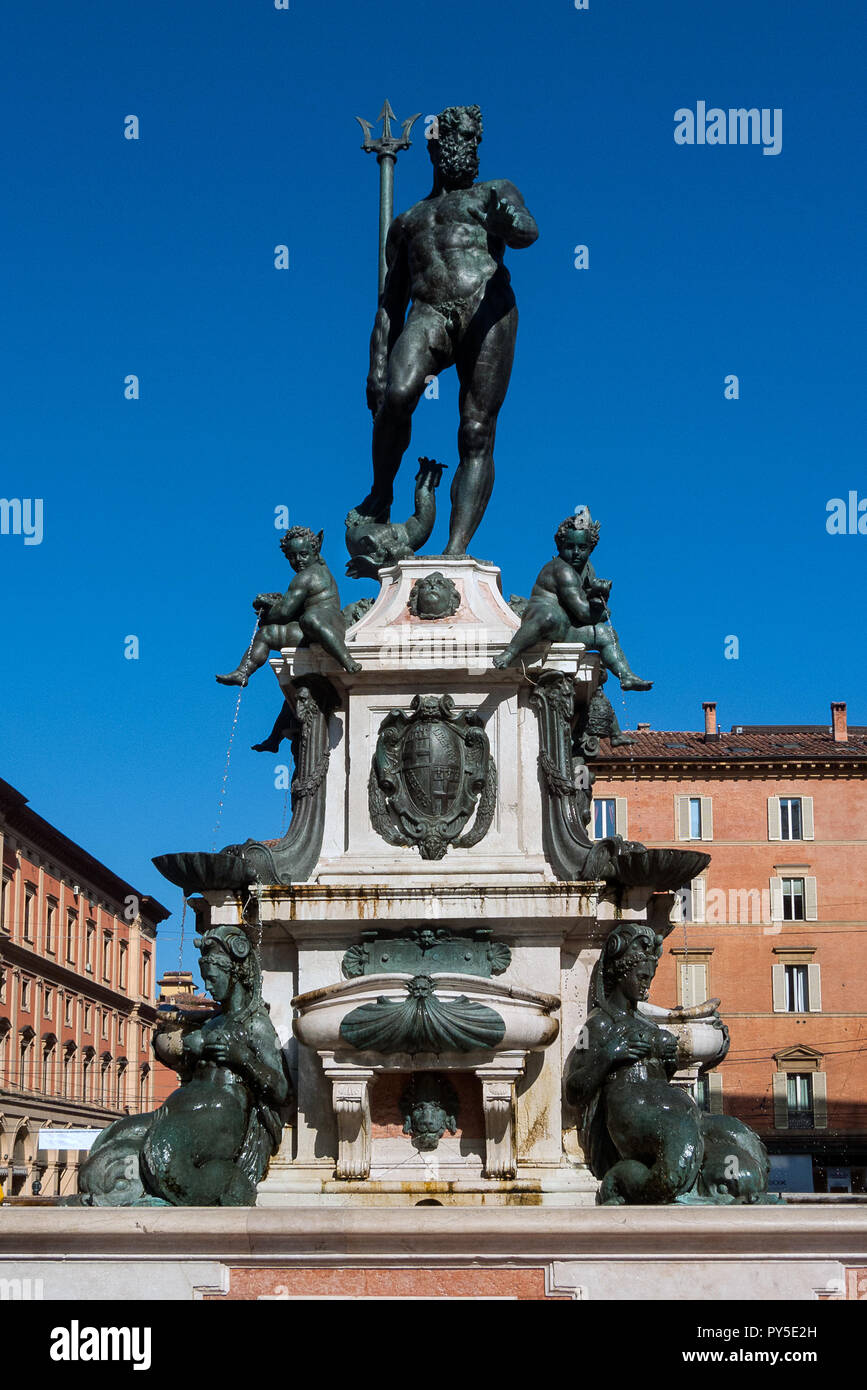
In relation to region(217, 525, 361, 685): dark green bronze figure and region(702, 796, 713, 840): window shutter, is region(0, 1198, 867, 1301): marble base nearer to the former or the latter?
region(217, 525, 361, 685): dark green bronze figure

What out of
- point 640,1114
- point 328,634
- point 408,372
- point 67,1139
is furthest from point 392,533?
point 67,1139

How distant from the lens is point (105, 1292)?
927cm

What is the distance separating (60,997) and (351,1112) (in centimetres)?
6284

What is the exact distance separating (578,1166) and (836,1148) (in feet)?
157

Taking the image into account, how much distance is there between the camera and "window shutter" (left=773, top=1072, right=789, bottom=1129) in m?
57.4

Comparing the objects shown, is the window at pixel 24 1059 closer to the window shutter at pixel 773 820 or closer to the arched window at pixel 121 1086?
the arched window at pixel 121 1086

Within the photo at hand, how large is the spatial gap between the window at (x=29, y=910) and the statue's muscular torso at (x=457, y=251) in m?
57.4

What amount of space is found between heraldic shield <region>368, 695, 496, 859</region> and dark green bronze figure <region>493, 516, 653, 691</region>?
92cm

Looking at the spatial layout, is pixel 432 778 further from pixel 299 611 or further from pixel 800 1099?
pixel 800 1099

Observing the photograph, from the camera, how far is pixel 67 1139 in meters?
56.7
